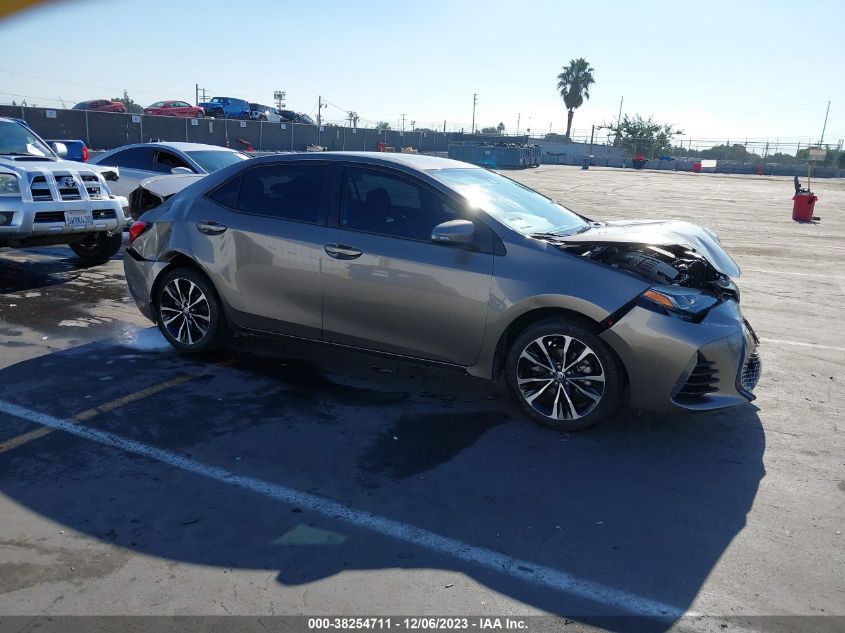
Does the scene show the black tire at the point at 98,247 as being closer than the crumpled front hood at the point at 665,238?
No

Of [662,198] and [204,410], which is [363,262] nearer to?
[204,410]

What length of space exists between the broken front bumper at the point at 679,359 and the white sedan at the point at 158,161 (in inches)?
316

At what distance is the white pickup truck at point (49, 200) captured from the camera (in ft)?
26.3

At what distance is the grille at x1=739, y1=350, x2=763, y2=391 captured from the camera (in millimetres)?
4547

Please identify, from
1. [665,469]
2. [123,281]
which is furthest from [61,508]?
[123,281]

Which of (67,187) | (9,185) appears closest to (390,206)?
(67,187)

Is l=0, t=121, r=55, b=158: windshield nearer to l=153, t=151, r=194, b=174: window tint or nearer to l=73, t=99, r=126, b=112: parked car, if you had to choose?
l=153, t=151, r=194, b=174: window tint

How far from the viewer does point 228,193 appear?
5.68m

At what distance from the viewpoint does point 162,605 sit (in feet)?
9.37

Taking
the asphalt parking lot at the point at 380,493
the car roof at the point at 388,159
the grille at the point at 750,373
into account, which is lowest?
the asphalt parking lot at the point at 380,493

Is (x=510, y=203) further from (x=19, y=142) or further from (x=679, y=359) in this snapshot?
(x=19, y=142)

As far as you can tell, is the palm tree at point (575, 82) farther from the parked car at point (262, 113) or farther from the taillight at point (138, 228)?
the taillight at point (138, 228)

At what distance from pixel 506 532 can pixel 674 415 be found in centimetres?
205

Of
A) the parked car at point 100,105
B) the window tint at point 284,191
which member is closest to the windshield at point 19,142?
the window tint at point 284,191
